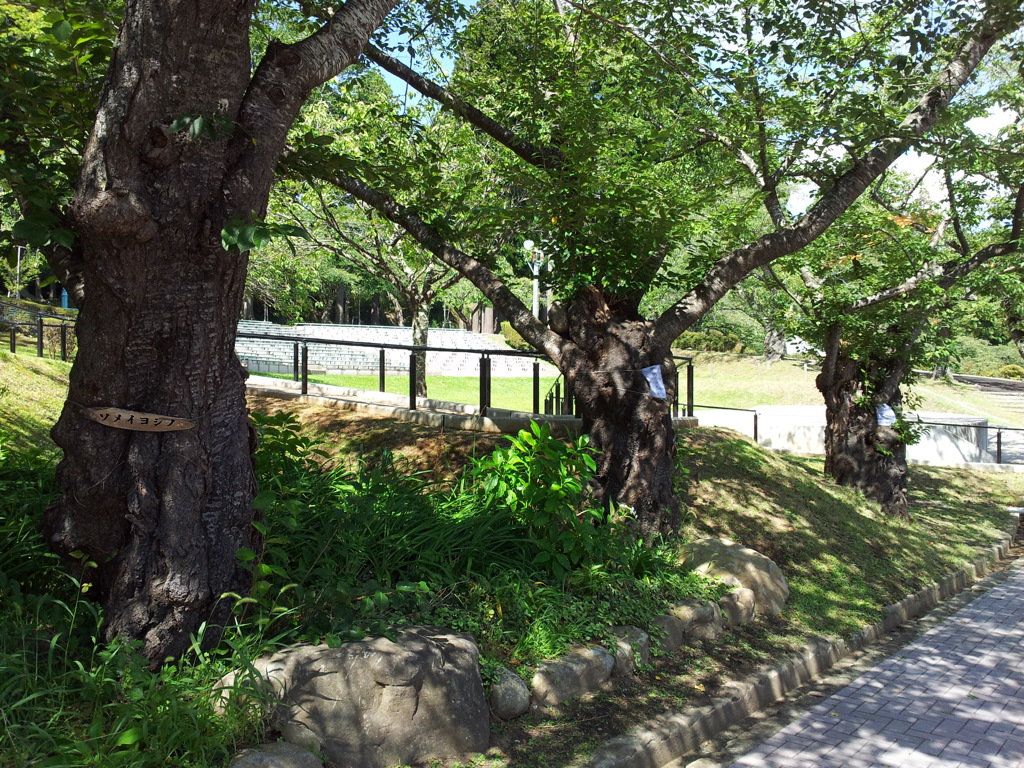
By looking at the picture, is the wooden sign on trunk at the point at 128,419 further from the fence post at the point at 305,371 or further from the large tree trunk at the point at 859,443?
the large tree trunk at the point at 859,443

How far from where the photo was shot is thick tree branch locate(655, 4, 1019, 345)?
772cm

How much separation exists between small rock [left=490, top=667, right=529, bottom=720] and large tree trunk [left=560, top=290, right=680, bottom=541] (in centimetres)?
288

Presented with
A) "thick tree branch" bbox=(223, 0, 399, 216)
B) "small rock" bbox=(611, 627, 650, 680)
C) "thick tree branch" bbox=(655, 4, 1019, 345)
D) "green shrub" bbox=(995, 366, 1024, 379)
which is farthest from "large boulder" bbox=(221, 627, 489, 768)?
"green shrub" bbox=(995, 366, 1024, 379)

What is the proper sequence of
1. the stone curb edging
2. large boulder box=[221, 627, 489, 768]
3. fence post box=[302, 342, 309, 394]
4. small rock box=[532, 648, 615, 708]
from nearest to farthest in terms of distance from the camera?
1. large boulder box=[221, 627, 489, 768]
2. the stone curb edging
3. small rock box=[532, 648, 615, 708]
4. fence post box=[302, 342, 309, 394]

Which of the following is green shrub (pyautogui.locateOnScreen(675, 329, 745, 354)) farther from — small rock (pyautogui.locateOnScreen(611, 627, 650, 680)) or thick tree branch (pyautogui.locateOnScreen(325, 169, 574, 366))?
small rock (pyautogui.locateOnScreen(611, 627, 650, 680))

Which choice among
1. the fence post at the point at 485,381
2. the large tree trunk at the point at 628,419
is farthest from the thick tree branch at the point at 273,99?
the fence post at the point at 485,381

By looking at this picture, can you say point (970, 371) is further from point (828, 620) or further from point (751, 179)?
point (828, 620)

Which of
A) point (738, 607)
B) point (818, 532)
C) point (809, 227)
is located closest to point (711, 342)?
point (818, 532)

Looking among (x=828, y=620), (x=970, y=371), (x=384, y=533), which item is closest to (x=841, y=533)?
(x=828, y=620)

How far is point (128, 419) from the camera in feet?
14.1

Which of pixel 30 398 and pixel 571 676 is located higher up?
pixel 30 398

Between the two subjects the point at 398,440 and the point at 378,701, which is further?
the point at 398,440

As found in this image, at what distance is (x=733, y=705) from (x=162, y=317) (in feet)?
14.6

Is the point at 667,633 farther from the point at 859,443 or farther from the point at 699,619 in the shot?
the point at 859,443
